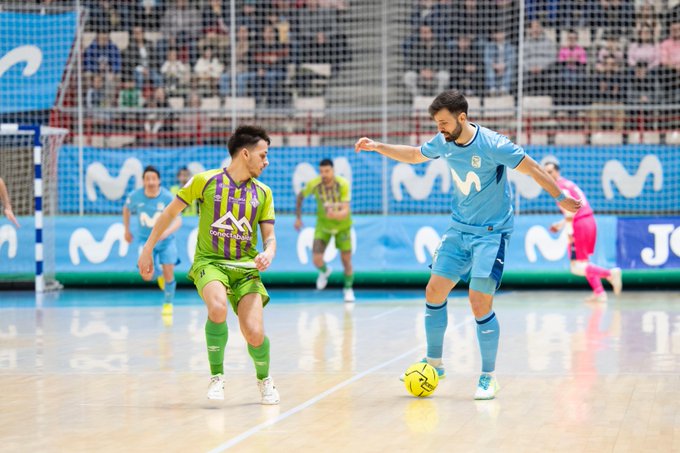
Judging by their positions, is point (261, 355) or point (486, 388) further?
point (486, 388)

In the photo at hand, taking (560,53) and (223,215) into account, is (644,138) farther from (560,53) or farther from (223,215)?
(223,215)

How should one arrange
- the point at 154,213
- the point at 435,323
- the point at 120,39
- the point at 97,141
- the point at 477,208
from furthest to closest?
the point at 120,39, the point at 97,141, the point at 154,213, the point at 435,323, the point at 477,208

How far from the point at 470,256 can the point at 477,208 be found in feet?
1.41

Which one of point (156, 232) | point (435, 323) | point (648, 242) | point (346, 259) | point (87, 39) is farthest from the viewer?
point (87, 39)

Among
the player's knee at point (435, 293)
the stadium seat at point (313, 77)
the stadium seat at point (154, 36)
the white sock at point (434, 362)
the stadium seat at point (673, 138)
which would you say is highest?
the stadium seat at point (154, 36)

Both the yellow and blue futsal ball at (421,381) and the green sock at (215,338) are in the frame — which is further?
the yellow and blue futsal ball at (421,381)

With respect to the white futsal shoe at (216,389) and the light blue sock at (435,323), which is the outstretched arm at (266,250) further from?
the light blue sock at (435,323)

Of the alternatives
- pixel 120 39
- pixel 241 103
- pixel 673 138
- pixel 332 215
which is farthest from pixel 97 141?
pixel 673 138

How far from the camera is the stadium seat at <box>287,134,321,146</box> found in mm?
20656

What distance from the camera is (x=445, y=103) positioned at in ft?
26.9

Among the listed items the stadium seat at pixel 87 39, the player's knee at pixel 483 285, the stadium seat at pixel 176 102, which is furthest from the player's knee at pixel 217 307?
the stadium seat at pixel 87 39

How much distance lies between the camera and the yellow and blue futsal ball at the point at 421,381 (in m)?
8.34

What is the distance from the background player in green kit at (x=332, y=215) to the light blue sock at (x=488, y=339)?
8.35 m

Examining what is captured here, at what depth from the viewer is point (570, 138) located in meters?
20.2
